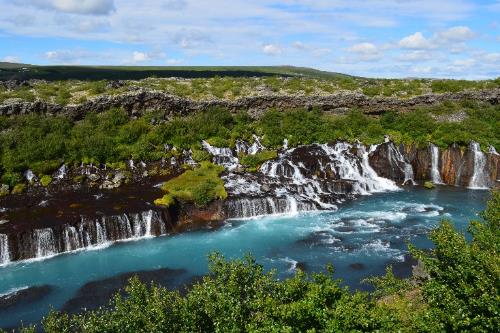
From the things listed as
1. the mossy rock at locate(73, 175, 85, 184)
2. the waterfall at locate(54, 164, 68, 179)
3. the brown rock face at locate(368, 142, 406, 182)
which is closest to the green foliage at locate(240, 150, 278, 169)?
the brown rock face at locate(368, 142, 406, 182)

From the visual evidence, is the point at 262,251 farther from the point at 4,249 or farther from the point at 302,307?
the point at 302,307

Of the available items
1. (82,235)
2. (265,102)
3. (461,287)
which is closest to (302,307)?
(461,287)

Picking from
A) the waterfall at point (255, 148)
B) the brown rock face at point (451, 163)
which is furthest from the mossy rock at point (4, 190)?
the brown rock face at point (451, 163)

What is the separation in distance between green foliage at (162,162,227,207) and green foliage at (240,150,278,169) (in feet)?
15.3

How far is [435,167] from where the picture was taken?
59.4 m

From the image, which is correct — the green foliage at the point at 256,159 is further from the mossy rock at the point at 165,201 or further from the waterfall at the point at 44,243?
the waterfall at the point at 44,243

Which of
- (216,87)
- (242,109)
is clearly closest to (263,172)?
(242,109)

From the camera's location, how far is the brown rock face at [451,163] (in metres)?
58.5

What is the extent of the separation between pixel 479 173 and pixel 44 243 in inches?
1896

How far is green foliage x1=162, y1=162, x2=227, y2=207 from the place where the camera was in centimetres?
4638

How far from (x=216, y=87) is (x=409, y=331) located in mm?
61006

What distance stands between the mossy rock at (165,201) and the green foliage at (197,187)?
2.97 feet

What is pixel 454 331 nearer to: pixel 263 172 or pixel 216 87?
pixel 263 172

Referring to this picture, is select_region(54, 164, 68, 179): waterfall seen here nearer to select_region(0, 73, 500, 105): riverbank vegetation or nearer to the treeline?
the treeline
